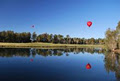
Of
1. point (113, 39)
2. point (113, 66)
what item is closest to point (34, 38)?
point (113, 39)

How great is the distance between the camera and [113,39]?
59.1 meters

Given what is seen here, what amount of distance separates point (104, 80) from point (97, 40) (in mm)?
190371

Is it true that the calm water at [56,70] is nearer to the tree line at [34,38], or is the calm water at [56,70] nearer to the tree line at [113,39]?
the tree line at [113,39]

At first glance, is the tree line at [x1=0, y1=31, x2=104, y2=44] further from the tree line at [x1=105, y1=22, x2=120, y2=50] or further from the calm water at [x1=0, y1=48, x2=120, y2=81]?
the calm water at [x1=0, y1=48, x2=120, y2=81]

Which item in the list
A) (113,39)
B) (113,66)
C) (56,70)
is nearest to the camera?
(56,70)

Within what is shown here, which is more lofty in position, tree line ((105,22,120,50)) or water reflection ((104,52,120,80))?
tree line ((105,22,120,50))

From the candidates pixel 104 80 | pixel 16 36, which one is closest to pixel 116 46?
pixel 104 80

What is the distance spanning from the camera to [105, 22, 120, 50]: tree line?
5848 centimetres

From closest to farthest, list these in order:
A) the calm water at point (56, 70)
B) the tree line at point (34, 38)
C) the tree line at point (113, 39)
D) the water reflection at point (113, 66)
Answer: the calm water at point (56, 70) → the water reflection at point (113, 66) → the tree line at point (113, 39) → the tree line at point (34, 38)

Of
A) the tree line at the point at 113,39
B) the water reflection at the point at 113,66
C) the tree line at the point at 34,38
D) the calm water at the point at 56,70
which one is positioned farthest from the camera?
the tree line at the point at 34,38

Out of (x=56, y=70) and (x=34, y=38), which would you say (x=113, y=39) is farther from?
(x=34, y=38)

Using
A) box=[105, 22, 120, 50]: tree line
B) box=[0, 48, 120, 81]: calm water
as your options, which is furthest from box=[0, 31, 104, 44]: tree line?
box=[0, 48, 120, 81]: calm water

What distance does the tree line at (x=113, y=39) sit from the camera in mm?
58481

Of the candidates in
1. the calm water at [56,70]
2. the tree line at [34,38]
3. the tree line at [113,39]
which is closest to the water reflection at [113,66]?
the calm water at [56,70]
